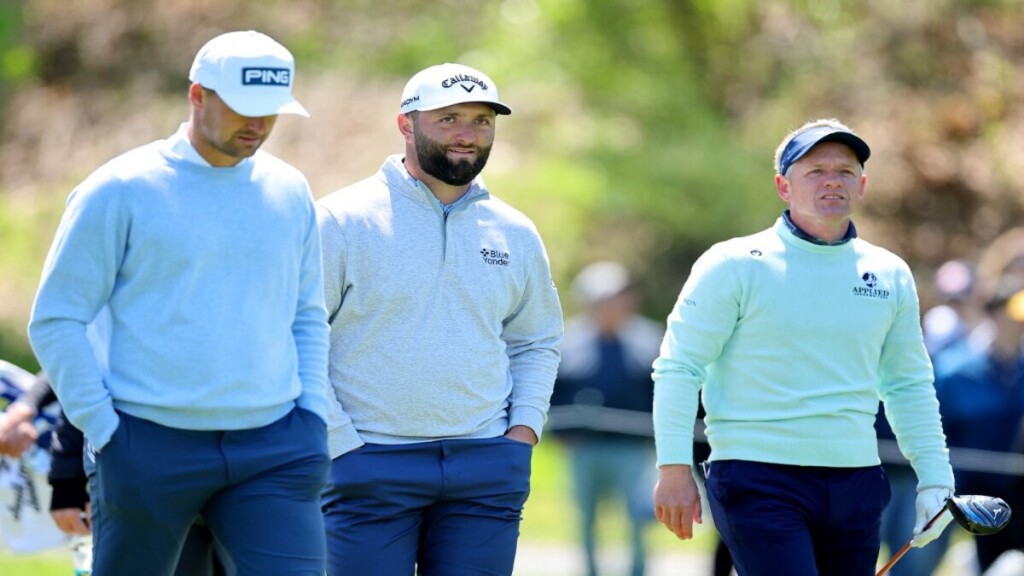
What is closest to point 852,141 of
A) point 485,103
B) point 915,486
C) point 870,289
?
point 870,289

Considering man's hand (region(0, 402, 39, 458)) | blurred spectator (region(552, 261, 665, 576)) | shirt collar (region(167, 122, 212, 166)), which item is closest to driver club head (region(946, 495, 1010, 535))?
shirt collar (region(167, 122, 212, 166))

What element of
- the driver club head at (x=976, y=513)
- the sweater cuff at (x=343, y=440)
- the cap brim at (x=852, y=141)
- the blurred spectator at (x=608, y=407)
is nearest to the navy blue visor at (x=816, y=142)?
the cap brim at (x=852, y=141)

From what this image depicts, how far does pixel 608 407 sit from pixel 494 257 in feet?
18.2

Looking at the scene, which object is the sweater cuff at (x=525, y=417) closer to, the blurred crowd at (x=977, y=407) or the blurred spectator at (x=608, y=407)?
the blurred crowd at (x=977, y=407)

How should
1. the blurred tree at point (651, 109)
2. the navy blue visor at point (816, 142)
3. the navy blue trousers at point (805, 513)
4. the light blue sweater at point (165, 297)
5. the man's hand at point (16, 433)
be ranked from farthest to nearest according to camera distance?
1. the blurred tree at point (651, 109)
2. the man's hand at point (16, 433)
3. the navy blue visor at point (816, 142)
4. the navy blue trousers at point (805, 513)
5. the light blue sweater at point (165, 297)

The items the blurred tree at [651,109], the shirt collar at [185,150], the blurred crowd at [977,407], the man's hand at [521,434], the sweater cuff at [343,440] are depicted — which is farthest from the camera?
the blurred tree at [651,109]

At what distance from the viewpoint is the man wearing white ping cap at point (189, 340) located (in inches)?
191

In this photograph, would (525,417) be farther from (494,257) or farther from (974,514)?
(974,514)

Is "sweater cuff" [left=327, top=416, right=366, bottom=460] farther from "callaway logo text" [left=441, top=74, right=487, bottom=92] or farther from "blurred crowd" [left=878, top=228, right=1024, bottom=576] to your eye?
"blurred crowd" [left=878, top=228, right=1024, bottom=576]

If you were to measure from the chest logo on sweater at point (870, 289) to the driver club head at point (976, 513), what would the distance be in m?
0.77

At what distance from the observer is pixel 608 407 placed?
446 inches

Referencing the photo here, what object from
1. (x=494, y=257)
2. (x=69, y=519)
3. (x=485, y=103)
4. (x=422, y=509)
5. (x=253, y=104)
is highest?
(x=485, y=103)

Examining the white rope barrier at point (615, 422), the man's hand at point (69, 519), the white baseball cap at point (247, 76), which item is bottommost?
the man's hand at point (69, 519)

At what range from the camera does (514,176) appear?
2242 cm
